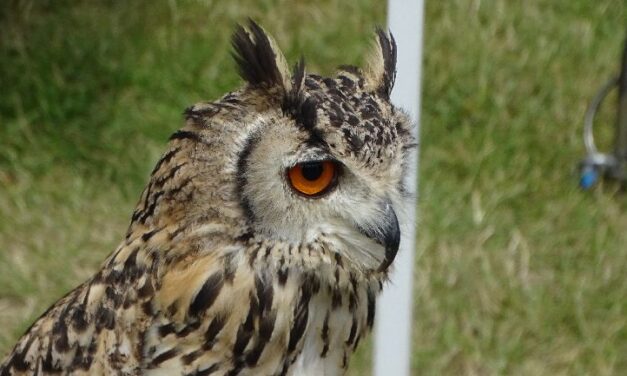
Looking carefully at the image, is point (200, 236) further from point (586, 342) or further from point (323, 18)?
point (323, 18)

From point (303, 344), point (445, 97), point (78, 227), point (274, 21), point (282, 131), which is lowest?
point (303, 344)

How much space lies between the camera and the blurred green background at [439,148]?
3.52 m

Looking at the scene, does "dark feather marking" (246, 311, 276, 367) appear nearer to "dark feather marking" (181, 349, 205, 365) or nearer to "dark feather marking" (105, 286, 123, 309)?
"dark feather marking" (181, 349, 205, 365)

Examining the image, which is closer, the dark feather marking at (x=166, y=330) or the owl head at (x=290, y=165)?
the owl head at (x=290, y=165)

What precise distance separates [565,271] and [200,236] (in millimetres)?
2216

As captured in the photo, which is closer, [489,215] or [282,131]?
[282,131]

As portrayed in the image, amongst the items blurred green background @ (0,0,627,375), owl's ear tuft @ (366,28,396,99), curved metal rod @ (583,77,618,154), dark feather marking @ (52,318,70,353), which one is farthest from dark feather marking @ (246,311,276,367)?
curved metal rod @ (583,77,618,154)

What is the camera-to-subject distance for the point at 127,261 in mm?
1852

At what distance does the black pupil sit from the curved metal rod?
8.99 ft

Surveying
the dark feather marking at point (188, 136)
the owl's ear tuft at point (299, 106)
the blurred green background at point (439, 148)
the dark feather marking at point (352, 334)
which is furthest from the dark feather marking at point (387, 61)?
the blurred green background at point (439, 148)

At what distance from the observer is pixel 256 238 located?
5.70 feet

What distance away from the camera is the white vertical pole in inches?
75.4

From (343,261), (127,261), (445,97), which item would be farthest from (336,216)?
(445,97)

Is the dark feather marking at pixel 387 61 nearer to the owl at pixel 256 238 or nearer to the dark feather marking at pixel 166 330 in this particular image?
the owl at pixel 256 238
